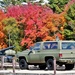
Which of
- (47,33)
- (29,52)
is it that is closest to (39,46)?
(29,52)

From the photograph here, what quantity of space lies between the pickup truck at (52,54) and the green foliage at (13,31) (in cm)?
3079

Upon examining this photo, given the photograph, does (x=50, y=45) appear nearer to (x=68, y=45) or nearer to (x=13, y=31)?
(x=68, y=45)

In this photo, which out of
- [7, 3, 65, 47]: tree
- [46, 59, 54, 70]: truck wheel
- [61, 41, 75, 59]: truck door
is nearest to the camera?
[61, 41, 75, 59]: truck door

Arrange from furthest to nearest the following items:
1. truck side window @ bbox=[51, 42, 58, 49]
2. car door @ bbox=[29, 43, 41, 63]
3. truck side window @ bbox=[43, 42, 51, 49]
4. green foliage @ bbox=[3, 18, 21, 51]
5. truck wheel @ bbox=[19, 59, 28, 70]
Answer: green foliage @ bbox=[3, 18, 21, 51], truck wheel @ bbox=[19, 59, 28, 70], car door @ bbox=[29, 43, 41, 63], truck side window @ bbox=[43, 42, 51, 49], truck side window @ bbox=[51, 42, 58, 49]

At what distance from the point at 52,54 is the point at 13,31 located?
3365 cm

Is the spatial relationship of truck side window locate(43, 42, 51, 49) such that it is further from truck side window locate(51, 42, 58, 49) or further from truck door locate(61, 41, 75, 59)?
truck door locate(61, 41, 75, 59)

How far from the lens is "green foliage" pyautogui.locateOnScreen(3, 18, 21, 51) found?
54500mm

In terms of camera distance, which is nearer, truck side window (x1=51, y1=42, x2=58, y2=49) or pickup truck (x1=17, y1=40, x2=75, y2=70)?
Result: pickup truck (x1=17, y1=40, x2=75, y2=70)

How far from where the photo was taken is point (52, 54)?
869 inches

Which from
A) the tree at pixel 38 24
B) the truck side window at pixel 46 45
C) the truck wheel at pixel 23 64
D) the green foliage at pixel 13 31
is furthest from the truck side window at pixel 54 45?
the green foliage at pixel 13 31

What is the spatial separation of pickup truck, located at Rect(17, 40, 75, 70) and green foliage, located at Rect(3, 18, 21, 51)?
3079 centimetres

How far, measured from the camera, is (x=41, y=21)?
5131cm

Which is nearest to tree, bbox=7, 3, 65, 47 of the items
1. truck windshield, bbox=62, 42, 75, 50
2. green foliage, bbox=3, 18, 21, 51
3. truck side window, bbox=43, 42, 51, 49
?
green foliage, bbox=3, 18, 21, 51

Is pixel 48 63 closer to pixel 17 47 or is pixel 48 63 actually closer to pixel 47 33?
pixel 47 33
